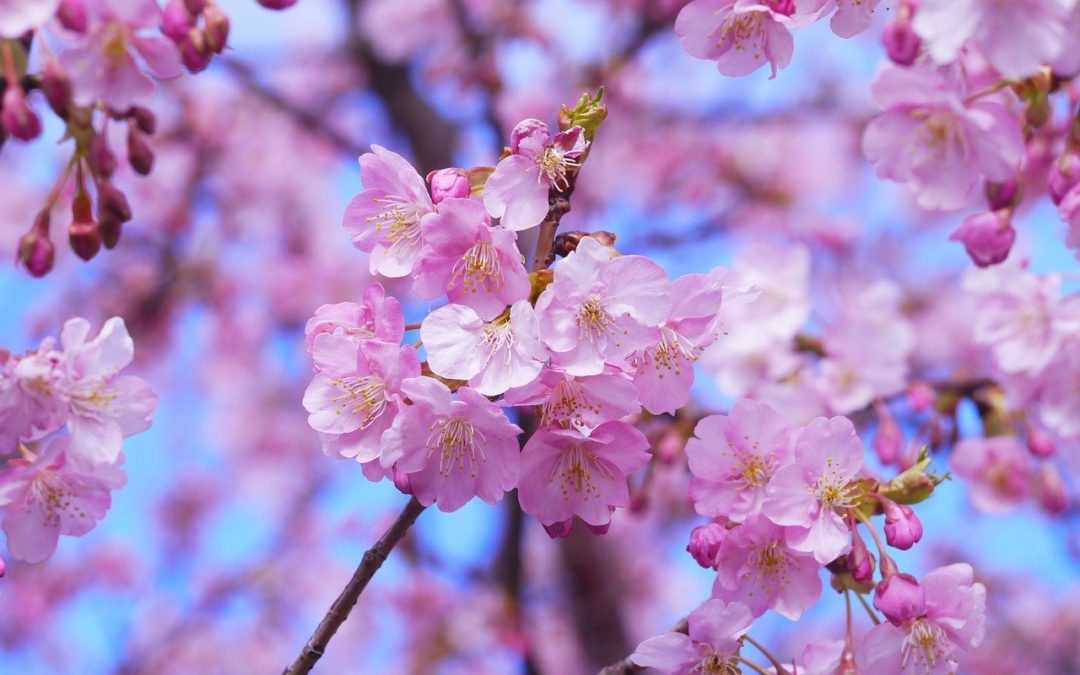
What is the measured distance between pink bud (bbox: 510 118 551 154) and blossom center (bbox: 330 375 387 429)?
0.36 meters

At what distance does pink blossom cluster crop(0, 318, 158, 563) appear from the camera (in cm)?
130

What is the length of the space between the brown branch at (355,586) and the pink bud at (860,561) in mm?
586

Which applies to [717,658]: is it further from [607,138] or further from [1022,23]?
[607,138]

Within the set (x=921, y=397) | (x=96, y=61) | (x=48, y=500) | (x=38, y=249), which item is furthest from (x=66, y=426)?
(x=921, y=397)

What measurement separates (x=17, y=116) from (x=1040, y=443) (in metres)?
2.30

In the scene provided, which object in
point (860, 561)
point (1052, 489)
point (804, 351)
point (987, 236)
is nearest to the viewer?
point (860, 561)

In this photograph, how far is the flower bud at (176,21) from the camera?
1.28 m

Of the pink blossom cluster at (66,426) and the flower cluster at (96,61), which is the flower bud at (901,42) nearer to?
the flower cluster at (96,61)

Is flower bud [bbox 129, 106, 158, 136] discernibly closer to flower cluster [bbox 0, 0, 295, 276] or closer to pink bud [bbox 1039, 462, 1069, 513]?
flower cluster [bbox 0, 0, 295, 276]

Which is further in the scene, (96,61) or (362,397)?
(362,397)

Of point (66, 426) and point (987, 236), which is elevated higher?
point (987, 236)

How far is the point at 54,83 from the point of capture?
1.20m

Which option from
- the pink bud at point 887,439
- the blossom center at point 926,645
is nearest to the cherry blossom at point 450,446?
the blossom center at point 926,645

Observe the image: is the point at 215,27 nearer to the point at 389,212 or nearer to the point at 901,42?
the point at 389,212
